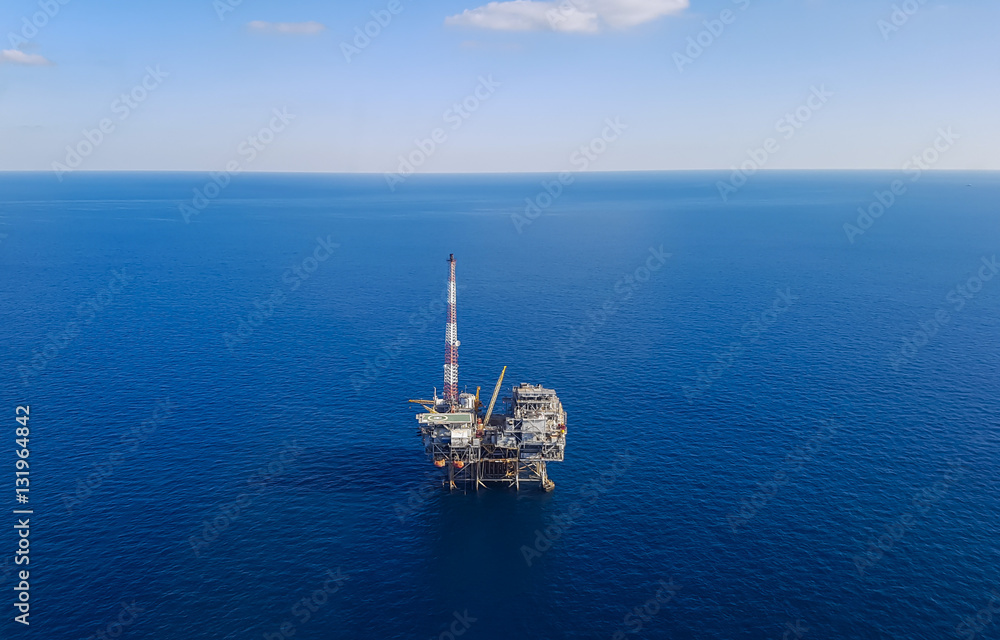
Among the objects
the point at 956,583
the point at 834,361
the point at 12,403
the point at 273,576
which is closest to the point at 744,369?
the point at 834,361

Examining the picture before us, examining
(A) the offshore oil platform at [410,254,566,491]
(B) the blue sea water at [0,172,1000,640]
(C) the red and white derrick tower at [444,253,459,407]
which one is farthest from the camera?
(C) the red and white derrick tower at [444,253,459,407]

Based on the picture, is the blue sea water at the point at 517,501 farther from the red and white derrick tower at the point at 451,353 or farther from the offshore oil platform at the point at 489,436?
the red and white derrick tower at the point at 451,353

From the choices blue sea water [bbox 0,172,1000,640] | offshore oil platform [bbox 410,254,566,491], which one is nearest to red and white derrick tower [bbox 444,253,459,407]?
offshore oil platform [bbox 410,254,566,491]

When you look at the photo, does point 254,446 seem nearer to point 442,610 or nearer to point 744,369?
point 442,610

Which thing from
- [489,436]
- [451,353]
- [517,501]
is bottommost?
[517,501]

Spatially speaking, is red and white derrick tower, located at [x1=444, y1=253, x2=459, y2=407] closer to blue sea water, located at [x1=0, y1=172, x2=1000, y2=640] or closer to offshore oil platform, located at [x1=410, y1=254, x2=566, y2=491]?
offshore oil platform, located at [x1=410, y1=254, x2=566, y2=491]

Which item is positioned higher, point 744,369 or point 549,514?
point 744,369

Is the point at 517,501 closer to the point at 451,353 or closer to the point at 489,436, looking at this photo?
the point at 489,436

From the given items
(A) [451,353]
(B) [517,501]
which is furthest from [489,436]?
(A) [451,353]
